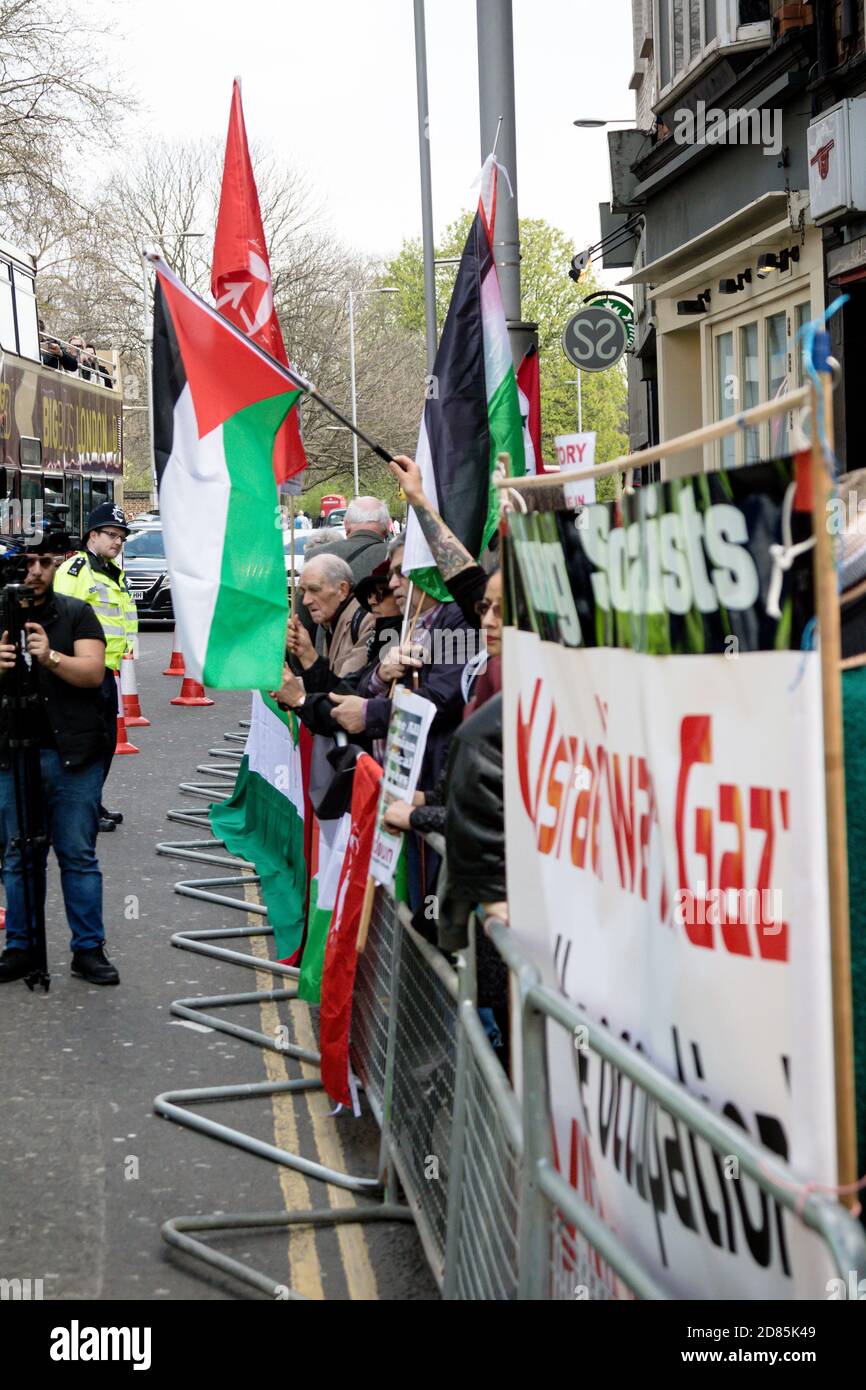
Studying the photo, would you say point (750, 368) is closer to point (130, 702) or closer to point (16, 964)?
point (130, 702)

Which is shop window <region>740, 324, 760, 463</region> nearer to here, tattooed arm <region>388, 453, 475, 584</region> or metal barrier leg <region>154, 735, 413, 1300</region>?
metal barrier leg <region>154, 735, 413, 1300</region>

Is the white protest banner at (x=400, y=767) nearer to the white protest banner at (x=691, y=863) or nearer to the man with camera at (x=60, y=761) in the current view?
the white protest banner at (x=691, y=863)

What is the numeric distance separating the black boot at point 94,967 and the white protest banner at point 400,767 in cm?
267

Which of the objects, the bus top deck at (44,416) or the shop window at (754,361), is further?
the bus top deck at (44,416)

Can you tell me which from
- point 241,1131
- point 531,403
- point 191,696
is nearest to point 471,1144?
point 241,1131

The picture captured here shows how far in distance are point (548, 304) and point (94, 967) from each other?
76.3 m

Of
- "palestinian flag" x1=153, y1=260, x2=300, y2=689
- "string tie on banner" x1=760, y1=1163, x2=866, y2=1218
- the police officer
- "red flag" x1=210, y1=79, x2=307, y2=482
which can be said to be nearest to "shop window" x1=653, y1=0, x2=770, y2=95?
the police officer

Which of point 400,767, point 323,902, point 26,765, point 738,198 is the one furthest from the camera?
point 738,198

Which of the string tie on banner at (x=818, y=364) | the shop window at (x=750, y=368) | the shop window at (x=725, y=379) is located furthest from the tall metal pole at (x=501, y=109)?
the shop window at (x=725, y=379)

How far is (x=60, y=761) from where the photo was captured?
25.2 feet

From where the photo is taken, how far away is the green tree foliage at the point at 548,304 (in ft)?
266

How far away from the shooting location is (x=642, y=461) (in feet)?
8.00

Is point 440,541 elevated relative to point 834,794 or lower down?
elevated

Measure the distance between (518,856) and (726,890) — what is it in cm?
105
